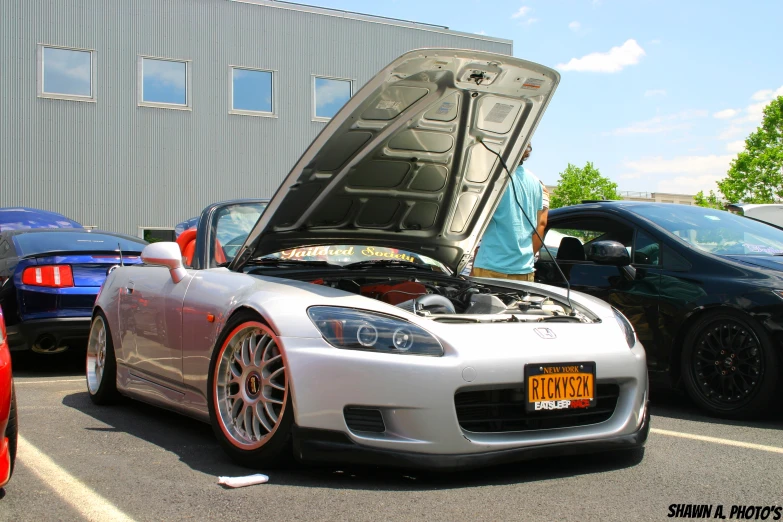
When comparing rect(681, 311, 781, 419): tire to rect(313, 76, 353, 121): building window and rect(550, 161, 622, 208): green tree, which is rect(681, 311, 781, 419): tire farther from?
rect(550, 161, 622, 208): green tree

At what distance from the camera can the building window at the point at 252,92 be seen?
22.4 m

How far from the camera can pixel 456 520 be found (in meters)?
2.84

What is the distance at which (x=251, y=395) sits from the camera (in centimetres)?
365

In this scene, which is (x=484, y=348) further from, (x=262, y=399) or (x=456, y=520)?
(x=262, y=399)

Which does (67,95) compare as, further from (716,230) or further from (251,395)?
(251,395)

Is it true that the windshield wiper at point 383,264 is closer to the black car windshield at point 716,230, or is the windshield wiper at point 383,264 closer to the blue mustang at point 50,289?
the black car windshield at point 716,230

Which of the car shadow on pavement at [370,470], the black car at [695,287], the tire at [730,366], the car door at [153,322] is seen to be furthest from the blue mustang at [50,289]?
the tire at [730,366]

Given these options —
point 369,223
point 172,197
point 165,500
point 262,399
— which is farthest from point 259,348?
point 172,197

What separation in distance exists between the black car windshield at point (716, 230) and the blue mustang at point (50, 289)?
173 inches

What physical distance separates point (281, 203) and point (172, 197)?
1854 cm

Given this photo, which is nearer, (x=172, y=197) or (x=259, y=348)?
(x=259, y=348)

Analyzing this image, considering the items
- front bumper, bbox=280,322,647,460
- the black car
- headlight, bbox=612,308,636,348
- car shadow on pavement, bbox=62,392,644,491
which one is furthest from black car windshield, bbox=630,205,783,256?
front bumper, bbox=280,322,647,460

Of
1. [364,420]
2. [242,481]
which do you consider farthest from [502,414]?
[242,481]

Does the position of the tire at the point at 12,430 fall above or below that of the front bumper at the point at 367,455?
above
